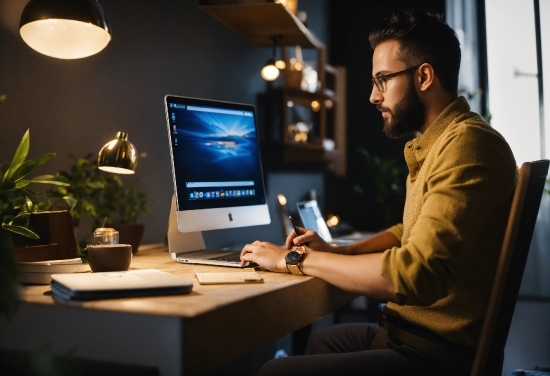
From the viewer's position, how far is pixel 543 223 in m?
3.46

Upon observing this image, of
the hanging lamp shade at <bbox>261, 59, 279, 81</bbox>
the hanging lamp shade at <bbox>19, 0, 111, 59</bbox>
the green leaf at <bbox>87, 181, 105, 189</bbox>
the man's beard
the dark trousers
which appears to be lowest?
the dark trousers

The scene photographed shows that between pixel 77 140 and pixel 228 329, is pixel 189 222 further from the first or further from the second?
pixel 228 329

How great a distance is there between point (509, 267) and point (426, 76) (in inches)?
24.6

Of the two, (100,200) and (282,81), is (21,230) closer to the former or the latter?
(100,200)

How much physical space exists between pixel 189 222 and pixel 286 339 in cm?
184

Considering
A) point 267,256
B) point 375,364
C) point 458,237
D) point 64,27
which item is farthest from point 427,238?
point 64,27

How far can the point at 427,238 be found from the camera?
1200 millimetres

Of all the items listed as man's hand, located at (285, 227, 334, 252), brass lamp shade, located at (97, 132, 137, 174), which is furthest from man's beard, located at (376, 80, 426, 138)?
brass lamp shade, located at (97, 132, 137, 174)

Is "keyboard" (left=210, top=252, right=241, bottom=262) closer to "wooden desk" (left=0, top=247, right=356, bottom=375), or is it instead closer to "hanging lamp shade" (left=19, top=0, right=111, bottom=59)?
"wooden desk" (left=0, top=247, right=356, bottom=375)

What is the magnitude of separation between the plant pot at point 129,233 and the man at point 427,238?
486 millimetres

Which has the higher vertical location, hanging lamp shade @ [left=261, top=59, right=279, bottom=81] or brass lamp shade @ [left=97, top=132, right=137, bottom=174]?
hanging lamp shade @ [left=261, top=59, right=279, bottom=81]

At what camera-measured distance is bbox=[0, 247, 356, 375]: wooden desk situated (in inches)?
39.9

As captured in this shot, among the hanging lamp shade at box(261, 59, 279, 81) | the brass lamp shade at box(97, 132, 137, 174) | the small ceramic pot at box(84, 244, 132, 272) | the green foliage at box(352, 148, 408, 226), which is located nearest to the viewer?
the small ceramic pot at box(84, 244, 132, 272)

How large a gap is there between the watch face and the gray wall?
2.97ft
